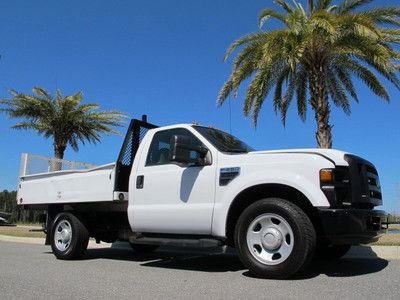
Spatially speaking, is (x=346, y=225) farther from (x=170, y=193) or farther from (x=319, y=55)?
(x=319, y=55)

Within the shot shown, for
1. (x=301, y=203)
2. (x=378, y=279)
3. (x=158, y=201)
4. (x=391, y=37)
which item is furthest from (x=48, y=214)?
(x=391, y=37)

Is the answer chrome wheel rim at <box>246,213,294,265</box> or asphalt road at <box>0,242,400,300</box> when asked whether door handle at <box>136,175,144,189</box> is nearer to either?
asphalt road at <box>0,242,400,300</box>

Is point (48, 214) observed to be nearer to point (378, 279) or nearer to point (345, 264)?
point (345, 264)

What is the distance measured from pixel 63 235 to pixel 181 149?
344cm

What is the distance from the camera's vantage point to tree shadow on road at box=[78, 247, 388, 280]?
6.77 m

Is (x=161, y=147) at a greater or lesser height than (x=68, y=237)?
greater

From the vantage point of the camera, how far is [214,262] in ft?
27.6

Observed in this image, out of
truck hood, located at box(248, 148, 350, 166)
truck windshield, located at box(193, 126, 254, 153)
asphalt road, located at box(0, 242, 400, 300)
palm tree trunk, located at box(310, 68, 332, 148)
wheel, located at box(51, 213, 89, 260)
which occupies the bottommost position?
asphalt road, located at box(0, 242, 400, 300)

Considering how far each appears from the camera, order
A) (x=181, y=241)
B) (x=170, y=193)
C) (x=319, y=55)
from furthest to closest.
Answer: (x=319, y=55)
(x=170, y=193)
(x=181, y=241)

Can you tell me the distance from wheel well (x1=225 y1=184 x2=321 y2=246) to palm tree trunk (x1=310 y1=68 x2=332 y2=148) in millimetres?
10958

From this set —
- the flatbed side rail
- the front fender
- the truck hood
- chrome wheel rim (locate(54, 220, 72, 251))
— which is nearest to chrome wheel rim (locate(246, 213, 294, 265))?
the front fender

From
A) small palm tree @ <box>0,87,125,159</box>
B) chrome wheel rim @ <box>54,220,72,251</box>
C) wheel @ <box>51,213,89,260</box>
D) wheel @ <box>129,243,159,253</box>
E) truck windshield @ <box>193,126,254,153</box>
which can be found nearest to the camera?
truck windshield @ <box>193,126,254,153</box>

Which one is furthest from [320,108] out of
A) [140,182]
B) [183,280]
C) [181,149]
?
[183,280]

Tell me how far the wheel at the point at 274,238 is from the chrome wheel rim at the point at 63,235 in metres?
3.71
